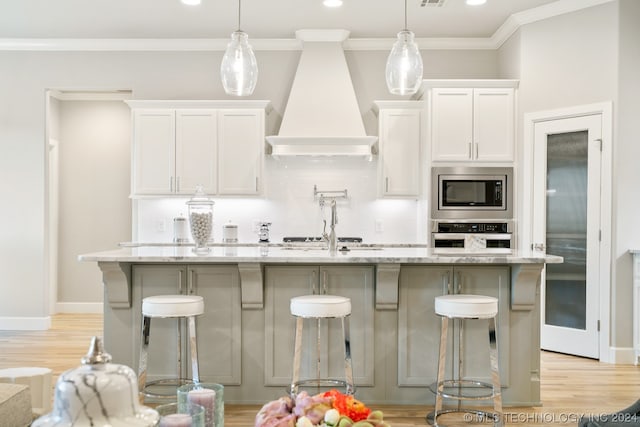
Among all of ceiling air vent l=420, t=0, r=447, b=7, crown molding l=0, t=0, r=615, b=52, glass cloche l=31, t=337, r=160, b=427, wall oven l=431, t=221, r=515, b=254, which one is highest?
ceiling air vent l=420, t=0, r=447, b=7

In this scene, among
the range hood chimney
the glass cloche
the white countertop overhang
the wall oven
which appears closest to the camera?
the glass cloche

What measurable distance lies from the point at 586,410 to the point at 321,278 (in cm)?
181

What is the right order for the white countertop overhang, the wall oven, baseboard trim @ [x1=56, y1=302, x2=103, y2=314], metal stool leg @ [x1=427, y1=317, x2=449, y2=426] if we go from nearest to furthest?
metal stool leg @ [x1=427, y1=317, x2=449, y2=426], the white countertop overhang, the wall oven, baseboard trim @ [x1=56, y1=302, x2=103, y2=314]

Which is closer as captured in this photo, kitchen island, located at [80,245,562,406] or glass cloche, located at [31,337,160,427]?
glass cloche, located at [31,337,160,427]

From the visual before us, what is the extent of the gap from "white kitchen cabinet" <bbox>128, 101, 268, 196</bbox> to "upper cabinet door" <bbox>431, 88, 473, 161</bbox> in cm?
173

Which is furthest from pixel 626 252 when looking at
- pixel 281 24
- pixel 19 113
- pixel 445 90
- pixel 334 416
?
pixel 19 113

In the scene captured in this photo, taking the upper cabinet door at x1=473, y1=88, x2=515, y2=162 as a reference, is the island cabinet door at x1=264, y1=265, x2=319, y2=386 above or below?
below

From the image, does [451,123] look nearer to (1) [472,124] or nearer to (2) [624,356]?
(1) [472,124]

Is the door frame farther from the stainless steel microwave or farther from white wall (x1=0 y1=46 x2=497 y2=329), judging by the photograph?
white wall (x1=0 y1=46 x2=497 y2=329)

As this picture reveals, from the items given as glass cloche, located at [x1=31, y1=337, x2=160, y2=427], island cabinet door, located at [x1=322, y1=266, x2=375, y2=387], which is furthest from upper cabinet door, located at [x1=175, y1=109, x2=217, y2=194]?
glass cloche, located at [x1=31, y1=337, x2=160, y2=427]

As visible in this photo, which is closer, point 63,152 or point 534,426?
point 534,426

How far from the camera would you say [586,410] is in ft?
11.6

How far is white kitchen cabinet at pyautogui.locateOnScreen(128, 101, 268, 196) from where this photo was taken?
→ 231 inches

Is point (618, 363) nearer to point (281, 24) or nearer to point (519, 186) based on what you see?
point (519, 186)
